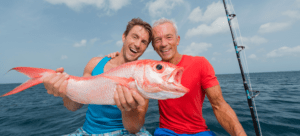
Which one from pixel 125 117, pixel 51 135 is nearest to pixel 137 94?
pixel 125 117

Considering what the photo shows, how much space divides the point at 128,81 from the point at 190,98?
61.7 inches

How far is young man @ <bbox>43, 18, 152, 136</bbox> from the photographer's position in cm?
171

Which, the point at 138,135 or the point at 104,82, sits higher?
the point at 104,82

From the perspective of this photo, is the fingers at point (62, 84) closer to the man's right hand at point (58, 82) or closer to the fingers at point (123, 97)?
the man's right hand at point (58, 82)

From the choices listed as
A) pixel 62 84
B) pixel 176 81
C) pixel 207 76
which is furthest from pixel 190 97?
pixel 62 84

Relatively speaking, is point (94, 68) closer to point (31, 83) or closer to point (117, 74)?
point (31, 83)

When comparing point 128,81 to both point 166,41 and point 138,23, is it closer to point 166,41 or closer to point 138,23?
point 166,41

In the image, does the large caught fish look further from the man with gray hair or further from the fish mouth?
the man with gray hair

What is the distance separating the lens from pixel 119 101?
171 centimetres

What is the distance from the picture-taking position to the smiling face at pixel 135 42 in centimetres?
269

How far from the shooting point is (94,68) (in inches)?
106

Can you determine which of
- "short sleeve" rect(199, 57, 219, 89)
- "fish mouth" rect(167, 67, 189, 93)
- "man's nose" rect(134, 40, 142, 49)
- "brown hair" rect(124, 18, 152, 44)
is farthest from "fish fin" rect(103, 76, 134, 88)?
"short sleeve" rect(199, 57, 219, 89)

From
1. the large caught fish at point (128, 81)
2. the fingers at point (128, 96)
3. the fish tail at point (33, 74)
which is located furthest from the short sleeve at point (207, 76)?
the fish tail at point (33, 74)

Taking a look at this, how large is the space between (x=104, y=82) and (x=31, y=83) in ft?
3.30
